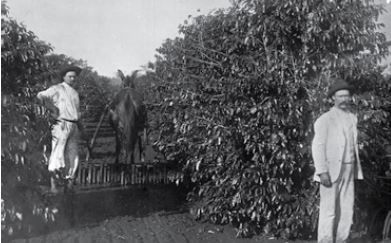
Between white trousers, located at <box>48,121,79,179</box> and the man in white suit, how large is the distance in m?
2.93

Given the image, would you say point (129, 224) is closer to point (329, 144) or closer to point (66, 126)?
point (66, 126)

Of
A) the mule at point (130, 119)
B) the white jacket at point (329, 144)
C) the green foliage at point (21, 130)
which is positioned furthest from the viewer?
the mule at point (130, 119)

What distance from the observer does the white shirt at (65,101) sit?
18.7ft

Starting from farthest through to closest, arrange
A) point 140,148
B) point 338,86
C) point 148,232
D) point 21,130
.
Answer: point 140,148 < point 148,232 < point 338,86 < point 21,130

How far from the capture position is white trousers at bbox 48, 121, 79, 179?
228 inches

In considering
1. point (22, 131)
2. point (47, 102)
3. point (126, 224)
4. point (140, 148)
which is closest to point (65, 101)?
point (47, 102)

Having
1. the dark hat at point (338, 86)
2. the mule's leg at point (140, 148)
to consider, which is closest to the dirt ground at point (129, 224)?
the mule's leg at point (140, 148)

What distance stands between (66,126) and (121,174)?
8.39 ft

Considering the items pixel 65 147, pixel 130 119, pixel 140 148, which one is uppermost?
pixel 130 119

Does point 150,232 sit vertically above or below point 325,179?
below

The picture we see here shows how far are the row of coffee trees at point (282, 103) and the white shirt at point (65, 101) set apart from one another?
1.42 metres

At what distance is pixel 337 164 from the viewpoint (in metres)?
4.80

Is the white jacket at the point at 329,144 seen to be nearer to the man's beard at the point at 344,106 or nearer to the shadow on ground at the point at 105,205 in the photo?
the man's beard at the point at 344,106

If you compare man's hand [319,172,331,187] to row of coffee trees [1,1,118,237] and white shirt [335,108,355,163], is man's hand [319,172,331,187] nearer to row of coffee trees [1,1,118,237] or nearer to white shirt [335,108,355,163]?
white shirt [335,108,355,163]
